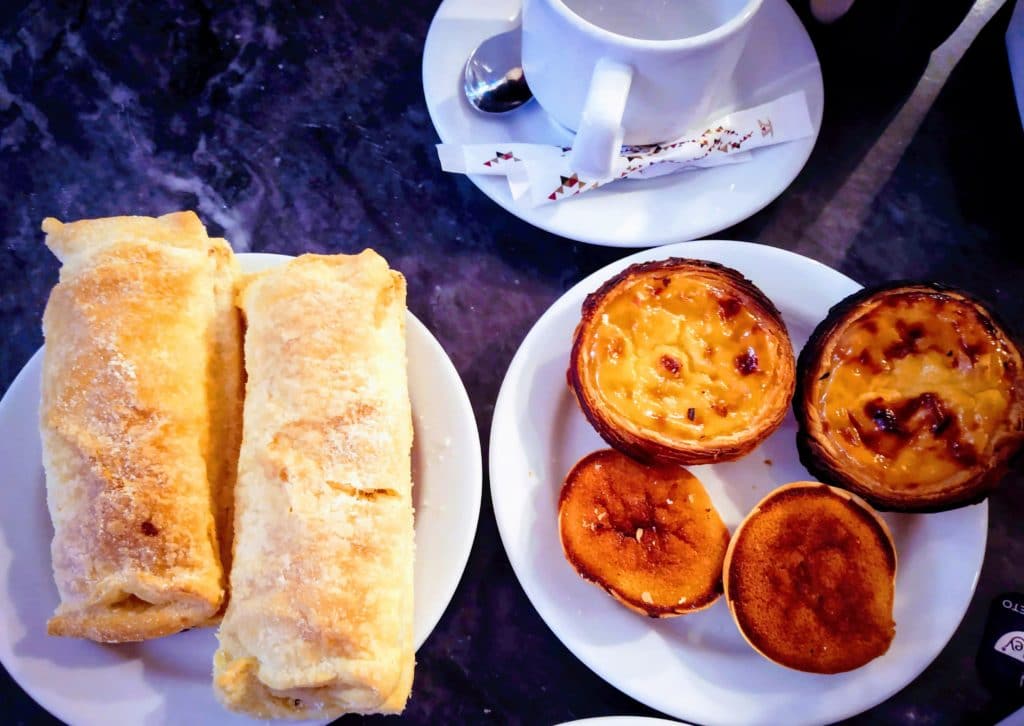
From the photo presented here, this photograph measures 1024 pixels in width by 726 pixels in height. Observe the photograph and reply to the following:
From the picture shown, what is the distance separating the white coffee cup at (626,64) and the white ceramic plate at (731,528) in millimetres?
208

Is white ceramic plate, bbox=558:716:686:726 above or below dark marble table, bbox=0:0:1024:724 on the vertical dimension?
below

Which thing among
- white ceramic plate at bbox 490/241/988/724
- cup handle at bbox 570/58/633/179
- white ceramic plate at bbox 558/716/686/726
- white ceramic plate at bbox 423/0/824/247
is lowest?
white ceramic plate at bbox 558/716/686/726

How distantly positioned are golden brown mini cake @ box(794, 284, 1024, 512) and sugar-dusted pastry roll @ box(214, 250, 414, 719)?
0.59 meters

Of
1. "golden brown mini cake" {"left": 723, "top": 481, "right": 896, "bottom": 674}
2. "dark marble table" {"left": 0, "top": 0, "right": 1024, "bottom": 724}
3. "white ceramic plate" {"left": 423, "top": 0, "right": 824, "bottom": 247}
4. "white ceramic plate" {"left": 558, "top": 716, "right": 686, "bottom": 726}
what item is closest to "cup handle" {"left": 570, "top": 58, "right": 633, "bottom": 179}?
"white ceramic plate" {"left": 423, "top": 0, "right": 824, "bottom": 247}

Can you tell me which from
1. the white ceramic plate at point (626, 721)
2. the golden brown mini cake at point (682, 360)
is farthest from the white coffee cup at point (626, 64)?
the white ceramic plate at point (626, 721)

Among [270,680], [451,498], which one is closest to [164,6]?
[451,498]

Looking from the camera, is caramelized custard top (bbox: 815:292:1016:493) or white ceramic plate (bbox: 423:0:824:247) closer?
caramelized custard top (bbox: 815:292:1016:493)

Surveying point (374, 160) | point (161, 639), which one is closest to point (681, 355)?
point (374, 160)

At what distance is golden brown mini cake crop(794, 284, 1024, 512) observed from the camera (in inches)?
44.8

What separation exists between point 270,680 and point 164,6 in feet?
3.95

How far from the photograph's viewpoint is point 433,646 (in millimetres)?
1227

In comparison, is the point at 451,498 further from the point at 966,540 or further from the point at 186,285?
the point at 966,540

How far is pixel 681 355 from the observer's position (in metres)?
1.20

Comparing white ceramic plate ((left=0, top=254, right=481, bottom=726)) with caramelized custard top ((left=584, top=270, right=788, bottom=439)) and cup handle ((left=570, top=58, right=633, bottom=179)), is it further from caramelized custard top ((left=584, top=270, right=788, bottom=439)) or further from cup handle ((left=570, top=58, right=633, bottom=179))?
cup handle ((left=570, top=58, right=633, bottom=179))
